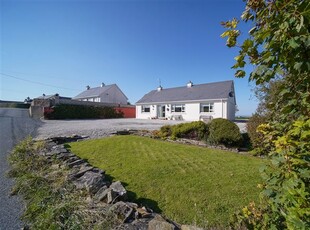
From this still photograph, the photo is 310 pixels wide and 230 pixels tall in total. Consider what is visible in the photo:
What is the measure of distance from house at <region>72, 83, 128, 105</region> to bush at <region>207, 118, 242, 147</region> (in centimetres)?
3251

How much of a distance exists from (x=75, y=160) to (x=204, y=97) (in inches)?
858

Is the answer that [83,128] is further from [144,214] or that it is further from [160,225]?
[160,225]

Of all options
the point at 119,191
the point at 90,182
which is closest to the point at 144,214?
the point at 119,191

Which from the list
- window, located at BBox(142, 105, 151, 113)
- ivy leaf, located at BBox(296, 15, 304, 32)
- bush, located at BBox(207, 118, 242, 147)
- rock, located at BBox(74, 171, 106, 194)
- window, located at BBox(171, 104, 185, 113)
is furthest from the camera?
window, located at BBox(142, 105, 151, 113)

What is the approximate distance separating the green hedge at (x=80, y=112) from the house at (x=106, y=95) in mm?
8355

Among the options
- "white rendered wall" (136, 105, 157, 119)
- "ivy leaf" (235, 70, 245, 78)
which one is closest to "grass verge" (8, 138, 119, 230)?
"ivy leaf" (235, 70, 245, 78)

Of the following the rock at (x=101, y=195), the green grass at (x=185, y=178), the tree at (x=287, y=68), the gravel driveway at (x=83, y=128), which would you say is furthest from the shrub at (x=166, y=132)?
the tree at (x=287, y=68)

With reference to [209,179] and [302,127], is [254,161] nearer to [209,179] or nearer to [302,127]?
[209,179]

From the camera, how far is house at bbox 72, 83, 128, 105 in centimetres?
4119

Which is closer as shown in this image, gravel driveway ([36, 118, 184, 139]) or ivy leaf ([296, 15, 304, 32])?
ivy leaf ([296, 15, 304, 32])

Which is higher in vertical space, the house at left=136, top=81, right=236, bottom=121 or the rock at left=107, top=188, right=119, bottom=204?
the house at left=136, top=81, right=236, bottom=121

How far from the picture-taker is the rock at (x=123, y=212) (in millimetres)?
2886

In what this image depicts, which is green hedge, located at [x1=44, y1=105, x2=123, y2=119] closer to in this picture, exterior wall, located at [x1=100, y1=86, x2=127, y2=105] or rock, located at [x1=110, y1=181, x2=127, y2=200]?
exterior wall, located at [x1=100, y1=86, x2=127, y2=105]

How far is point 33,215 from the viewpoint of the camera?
298 cm
